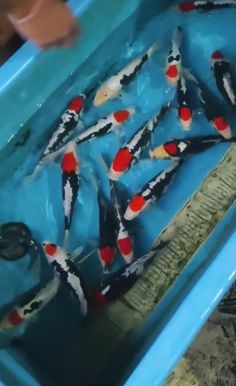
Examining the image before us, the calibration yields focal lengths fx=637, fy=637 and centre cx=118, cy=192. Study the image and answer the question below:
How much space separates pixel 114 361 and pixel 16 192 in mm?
532

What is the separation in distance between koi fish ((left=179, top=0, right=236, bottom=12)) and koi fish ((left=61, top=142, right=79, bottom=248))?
511mm

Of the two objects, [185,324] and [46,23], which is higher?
[46,23]

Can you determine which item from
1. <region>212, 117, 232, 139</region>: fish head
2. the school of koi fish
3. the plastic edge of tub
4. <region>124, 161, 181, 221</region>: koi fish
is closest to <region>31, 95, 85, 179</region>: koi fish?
the school of koi fish

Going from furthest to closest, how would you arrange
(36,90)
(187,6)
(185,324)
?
(187,6) → (36,90) → (185,324)

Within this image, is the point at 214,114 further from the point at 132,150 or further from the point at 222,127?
the point at 132,150

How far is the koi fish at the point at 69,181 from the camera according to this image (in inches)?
66.1

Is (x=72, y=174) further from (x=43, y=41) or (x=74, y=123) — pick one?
(x=43, y=41)

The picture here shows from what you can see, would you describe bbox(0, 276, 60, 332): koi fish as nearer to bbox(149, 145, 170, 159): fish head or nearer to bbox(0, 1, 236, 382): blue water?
bbox(0, 1, 236, 382): blue water

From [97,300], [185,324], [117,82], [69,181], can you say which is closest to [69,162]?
[69,181]

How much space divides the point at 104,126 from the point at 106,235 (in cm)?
29

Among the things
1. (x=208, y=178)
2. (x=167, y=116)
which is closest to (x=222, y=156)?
(x=208, y=178)

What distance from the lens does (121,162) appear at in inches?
65.7

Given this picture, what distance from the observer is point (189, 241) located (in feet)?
5.12

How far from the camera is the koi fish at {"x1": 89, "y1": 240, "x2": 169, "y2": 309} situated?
5.15ft
